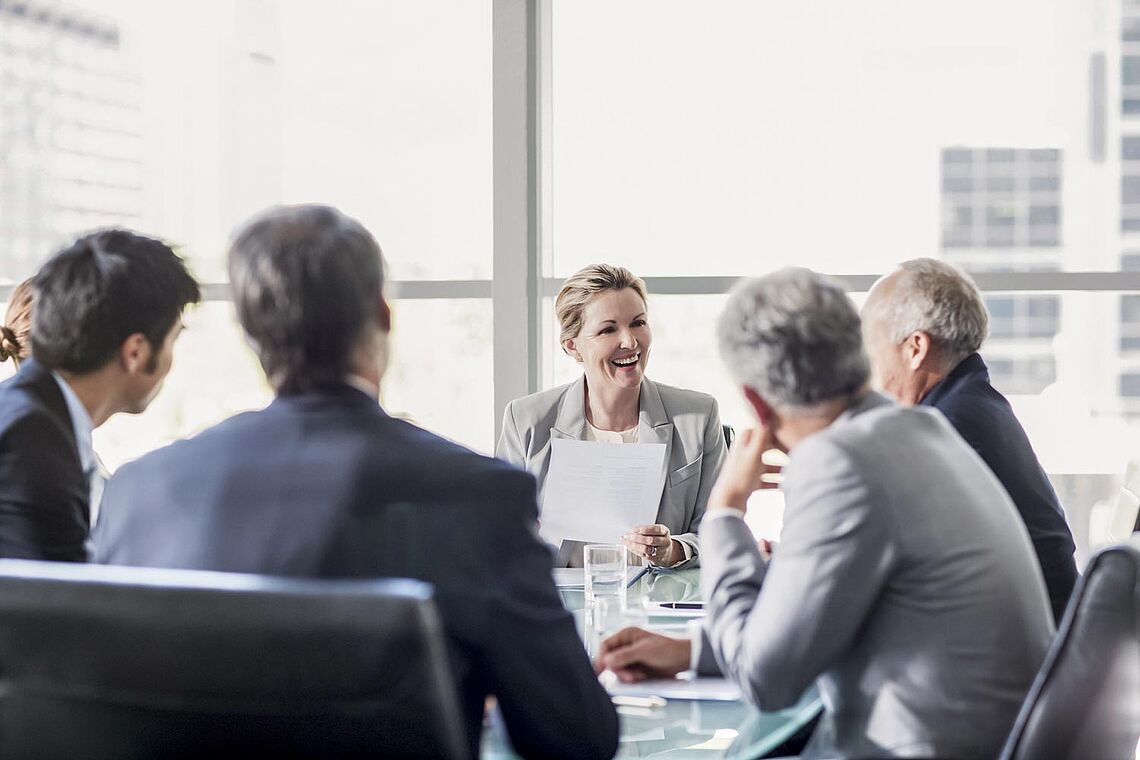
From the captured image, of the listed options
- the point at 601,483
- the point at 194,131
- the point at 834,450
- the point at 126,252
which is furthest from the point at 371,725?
the point at 194,131

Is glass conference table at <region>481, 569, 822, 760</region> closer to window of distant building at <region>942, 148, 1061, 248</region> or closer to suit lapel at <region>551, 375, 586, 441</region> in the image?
suit lapel at <region>551, 375, 586, 441</region>

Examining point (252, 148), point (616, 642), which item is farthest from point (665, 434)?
point (252, 148)

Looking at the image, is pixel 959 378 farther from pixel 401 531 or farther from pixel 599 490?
pixel 401 531

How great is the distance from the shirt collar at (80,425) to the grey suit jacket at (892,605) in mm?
923

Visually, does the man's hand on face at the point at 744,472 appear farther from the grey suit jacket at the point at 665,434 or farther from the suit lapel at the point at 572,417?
the suit lapel at the point at 572,417

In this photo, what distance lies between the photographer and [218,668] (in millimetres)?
927

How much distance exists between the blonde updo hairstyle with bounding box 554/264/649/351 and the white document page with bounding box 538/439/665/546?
53cm

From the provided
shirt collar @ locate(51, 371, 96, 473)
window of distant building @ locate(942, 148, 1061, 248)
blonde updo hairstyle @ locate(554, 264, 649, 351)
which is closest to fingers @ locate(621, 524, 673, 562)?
blonde updo hairstyle @ locate(554, 264, 649, 351)

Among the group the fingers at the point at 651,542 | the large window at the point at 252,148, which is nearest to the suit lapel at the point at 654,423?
the fingers at the point at 651,542

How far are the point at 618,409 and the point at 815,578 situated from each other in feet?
6.04

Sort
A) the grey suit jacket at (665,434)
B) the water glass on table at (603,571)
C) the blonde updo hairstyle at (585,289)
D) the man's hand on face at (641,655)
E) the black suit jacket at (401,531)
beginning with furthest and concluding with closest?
the blonde updo hairstyle at (585,289)
the grey suit jacket at (665,434)
the water glass on table at (603,571)
the man's hand on face at (641,655)
the black suit jacket at (401,531)

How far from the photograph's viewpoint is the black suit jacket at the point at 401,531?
112 centimetres

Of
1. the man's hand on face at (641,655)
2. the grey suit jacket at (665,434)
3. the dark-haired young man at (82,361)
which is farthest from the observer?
the grey suit jacket at (665,434)

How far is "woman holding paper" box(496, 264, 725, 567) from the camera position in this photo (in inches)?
117
